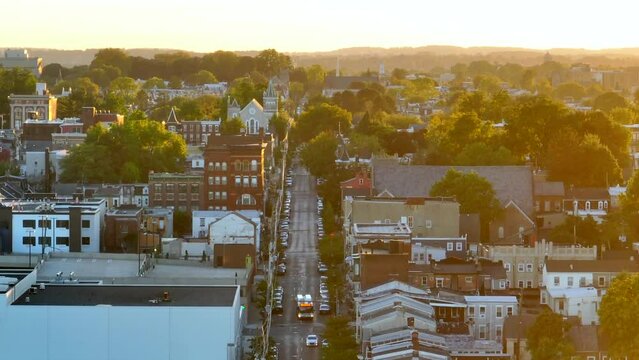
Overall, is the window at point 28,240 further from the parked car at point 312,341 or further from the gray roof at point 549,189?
the gray roof at point 549,189

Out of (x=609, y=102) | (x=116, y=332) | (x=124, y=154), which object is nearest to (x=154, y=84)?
(x=609, y=102)

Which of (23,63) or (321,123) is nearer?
(321,123)

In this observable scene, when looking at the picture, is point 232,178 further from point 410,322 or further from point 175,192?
point 410,322

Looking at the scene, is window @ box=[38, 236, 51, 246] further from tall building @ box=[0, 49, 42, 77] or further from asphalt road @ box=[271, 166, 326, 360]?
tall building @ box=[0, 49, 42, 77]

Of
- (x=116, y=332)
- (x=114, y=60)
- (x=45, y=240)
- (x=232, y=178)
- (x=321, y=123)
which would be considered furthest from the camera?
(x=114, y=60)

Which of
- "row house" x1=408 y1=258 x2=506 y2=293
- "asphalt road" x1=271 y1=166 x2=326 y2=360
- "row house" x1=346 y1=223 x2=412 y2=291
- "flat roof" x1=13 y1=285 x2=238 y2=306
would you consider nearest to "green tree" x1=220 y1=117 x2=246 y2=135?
"asphalt road" x1=271 y1=166 x2=326 y2=360

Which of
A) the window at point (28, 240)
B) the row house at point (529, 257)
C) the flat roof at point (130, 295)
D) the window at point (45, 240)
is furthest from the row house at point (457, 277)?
the window at point (28, 240)

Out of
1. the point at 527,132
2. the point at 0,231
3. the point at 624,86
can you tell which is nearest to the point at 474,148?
the point at 527,132
